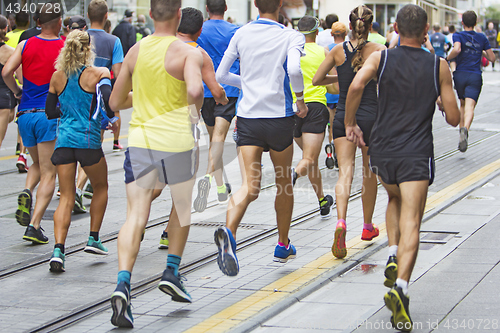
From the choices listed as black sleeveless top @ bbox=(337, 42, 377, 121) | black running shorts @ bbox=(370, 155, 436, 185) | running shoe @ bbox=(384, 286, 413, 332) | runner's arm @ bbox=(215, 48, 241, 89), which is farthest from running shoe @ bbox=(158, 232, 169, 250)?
running shoe @ bbox=(384, 286, 413, 332)

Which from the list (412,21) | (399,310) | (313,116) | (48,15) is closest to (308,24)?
(313,116)

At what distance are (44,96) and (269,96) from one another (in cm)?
269

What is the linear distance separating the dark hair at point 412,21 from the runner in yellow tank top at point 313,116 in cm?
261

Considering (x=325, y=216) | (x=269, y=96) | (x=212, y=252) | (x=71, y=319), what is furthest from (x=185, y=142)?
(x=325, y=216)

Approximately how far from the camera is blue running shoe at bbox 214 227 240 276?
16.6ft

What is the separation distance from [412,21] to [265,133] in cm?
146

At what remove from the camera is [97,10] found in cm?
789

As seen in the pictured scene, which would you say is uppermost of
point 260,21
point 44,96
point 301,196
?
point 260,21

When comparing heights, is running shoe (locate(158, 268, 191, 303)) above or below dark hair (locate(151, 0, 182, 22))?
below

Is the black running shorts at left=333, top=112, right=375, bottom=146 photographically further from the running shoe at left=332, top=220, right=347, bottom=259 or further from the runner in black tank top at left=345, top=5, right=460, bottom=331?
the runner in black tank top at left=345, top=5, right=460, bottom=331

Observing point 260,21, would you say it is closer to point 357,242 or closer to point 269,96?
point 269,96

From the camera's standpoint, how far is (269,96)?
5.65 metres

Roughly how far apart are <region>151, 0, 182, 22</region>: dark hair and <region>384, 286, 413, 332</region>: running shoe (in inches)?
87.9

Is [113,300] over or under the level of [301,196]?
over
